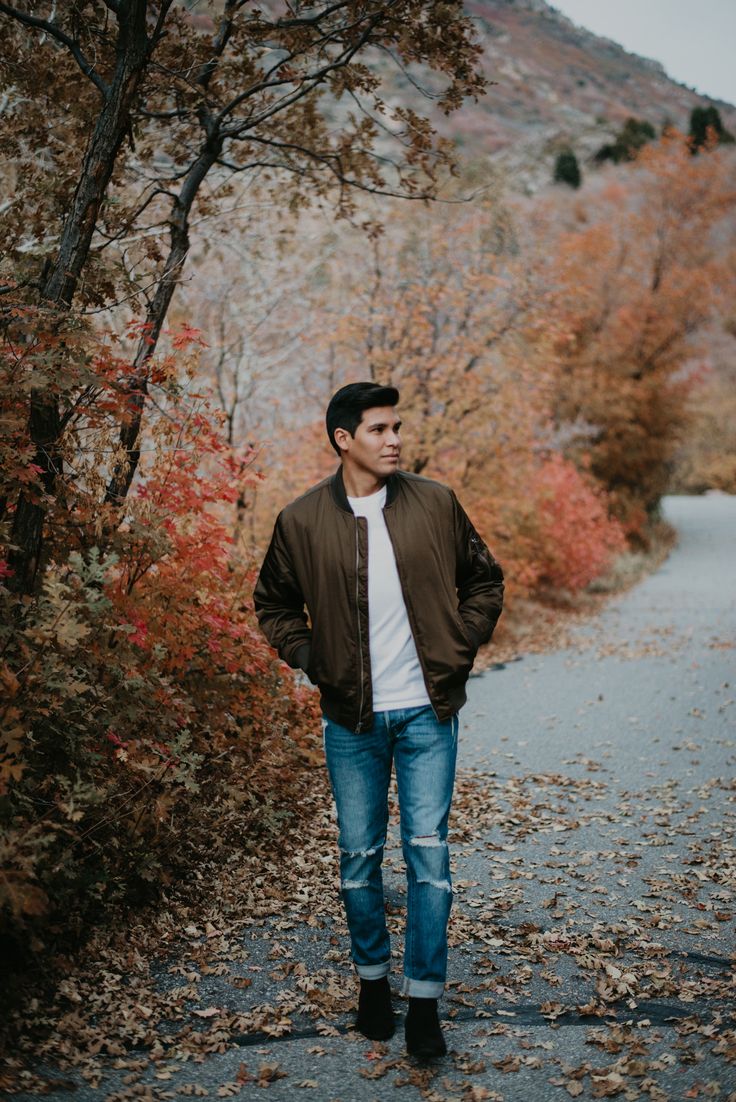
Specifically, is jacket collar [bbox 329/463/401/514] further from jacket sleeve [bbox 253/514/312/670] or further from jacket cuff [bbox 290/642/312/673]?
jacket cuff [bbox 290/642/312/673]

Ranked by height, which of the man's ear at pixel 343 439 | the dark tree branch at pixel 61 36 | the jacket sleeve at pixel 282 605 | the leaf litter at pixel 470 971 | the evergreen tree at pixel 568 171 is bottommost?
the leaf litter at pixel 470 971

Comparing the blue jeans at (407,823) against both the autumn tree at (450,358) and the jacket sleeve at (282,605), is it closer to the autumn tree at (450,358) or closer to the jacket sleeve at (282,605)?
the jacket sleeve at (282,605)

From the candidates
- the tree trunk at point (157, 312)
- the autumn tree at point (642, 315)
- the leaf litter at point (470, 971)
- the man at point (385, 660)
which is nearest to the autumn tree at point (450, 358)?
the tree trunk at point (157, 312)

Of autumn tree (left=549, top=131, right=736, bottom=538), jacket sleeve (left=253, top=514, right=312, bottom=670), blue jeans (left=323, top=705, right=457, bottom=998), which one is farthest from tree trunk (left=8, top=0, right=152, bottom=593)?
autumn tree (left=549, top=131, right=736, bottom=538)

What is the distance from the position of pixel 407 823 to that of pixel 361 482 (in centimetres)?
115

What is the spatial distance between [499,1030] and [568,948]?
2.70 feet

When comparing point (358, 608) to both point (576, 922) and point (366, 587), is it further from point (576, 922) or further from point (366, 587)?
point (576, 922)

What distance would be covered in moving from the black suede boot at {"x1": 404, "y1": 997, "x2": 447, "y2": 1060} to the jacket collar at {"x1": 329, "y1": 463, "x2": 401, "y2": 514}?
1653mm

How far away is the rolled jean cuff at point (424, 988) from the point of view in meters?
3.19

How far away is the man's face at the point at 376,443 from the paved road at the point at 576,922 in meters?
1.98

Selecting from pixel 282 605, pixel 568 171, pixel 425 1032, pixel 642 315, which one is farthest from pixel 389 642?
pixel 568 171

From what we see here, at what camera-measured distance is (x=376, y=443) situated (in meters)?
3.21

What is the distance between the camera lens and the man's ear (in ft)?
10.7

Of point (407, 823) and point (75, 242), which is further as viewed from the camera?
point (75, 242)
